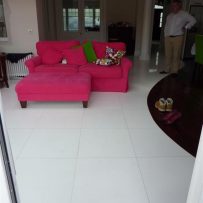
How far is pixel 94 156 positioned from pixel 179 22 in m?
4.01

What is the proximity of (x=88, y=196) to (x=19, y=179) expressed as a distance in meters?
0.65

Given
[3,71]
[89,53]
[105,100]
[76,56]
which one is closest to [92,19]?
[89,53]

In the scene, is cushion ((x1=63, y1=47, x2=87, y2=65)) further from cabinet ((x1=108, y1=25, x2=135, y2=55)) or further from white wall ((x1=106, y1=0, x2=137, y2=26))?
white wall ((x1=106, y1=0, x2=137, y2=26))

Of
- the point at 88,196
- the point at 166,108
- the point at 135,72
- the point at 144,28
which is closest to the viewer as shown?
the point at 88,196

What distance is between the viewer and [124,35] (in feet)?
26.4

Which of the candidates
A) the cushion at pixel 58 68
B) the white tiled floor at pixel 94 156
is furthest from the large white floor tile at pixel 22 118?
the cushion at pixel 58 68

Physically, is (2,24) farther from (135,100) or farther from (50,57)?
(135,100)

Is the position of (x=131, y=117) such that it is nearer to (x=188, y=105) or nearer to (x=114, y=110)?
(x=114, y=110)

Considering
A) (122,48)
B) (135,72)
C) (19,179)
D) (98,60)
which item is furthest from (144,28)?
(19,179)

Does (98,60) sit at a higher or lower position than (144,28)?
lower

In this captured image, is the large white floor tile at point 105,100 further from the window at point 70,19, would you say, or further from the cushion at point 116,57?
the window at point 70,19

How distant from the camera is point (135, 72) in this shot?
5.61m

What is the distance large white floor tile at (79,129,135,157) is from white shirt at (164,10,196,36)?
3328 mm

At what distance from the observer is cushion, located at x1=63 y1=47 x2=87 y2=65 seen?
436 cm
